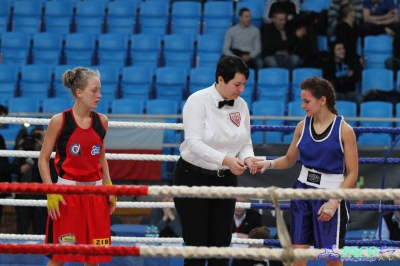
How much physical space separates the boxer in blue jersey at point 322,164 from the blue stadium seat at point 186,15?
6351 mm

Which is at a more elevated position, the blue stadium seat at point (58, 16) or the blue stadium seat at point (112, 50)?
the blue stadium seat at point (58, 16)

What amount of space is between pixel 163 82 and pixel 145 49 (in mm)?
869

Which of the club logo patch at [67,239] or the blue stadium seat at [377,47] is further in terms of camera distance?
the blue stadium seat at [377,47]

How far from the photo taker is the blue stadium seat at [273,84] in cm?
858

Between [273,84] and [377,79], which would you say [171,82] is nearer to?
[273,84]

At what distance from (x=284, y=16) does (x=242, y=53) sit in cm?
84

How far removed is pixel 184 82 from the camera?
873 centimetres

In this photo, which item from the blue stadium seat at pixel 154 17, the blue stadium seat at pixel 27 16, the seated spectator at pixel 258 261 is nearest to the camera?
the seated spectator at pixel 258 261

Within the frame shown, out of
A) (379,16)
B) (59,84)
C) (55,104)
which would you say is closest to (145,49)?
(59,84)

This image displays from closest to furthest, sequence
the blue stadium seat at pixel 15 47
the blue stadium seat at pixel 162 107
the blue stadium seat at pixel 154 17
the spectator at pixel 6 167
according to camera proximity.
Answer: the spectator at pixel 6 167
the blue stadium seat at pixel 162 107
the blue stadium seat at pixel 15 47
the blue stadium seat at pixel 154 17

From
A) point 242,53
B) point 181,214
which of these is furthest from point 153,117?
point 181,214

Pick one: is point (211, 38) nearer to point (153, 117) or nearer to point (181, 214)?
point (153, 117)

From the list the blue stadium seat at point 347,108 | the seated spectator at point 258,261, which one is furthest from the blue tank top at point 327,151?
the blue stadium seat at point 347,108

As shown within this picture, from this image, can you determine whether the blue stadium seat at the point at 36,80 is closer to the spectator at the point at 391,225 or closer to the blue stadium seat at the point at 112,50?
the blue stadium seat at the point at 112,50
